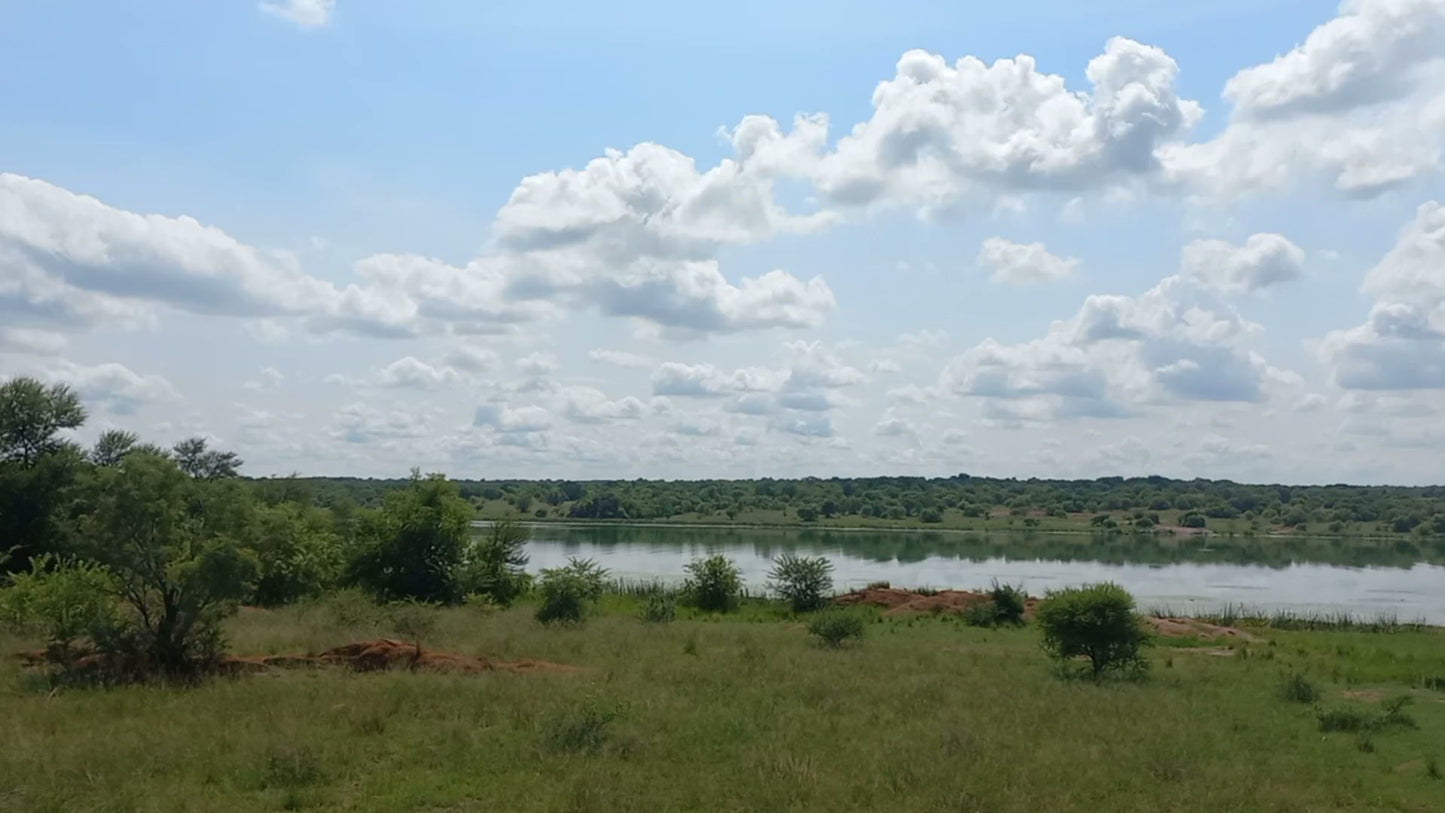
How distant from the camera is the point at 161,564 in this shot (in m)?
18.8

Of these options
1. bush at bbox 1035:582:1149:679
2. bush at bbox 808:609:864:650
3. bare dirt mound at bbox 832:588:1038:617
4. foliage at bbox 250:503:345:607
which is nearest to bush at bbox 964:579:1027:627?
bare dirt mound at bbox 832:588:1038:617

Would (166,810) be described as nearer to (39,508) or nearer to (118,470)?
(118,470)

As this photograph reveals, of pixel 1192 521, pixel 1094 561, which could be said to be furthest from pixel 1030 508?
pixel 1094 561

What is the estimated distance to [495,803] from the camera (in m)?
11.5

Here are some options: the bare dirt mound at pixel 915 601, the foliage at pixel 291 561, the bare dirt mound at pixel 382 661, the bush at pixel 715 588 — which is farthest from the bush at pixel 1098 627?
the foliage at pixel 291 561

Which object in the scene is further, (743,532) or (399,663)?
(743,532)

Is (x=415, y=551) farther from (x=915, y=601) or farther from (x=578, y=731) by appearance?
(x=578, y=731)

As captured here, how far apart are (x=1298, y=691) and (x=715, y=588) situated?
24694 mm

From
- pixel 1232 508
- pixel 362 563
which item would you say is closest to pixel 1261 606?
pixel 362 563

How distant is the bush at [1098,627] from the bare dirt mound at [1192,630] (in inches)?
391

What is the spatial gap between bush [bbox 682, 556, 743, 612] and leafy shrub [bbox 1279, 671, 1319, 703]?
23657mm

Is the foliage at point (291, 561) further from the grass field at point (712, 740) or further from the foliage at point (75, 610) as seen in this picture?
the foliage at point (75, 610)

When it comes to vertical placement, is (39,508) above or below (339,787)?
above

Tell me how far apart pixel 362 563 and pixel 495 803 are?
94.5 feet
